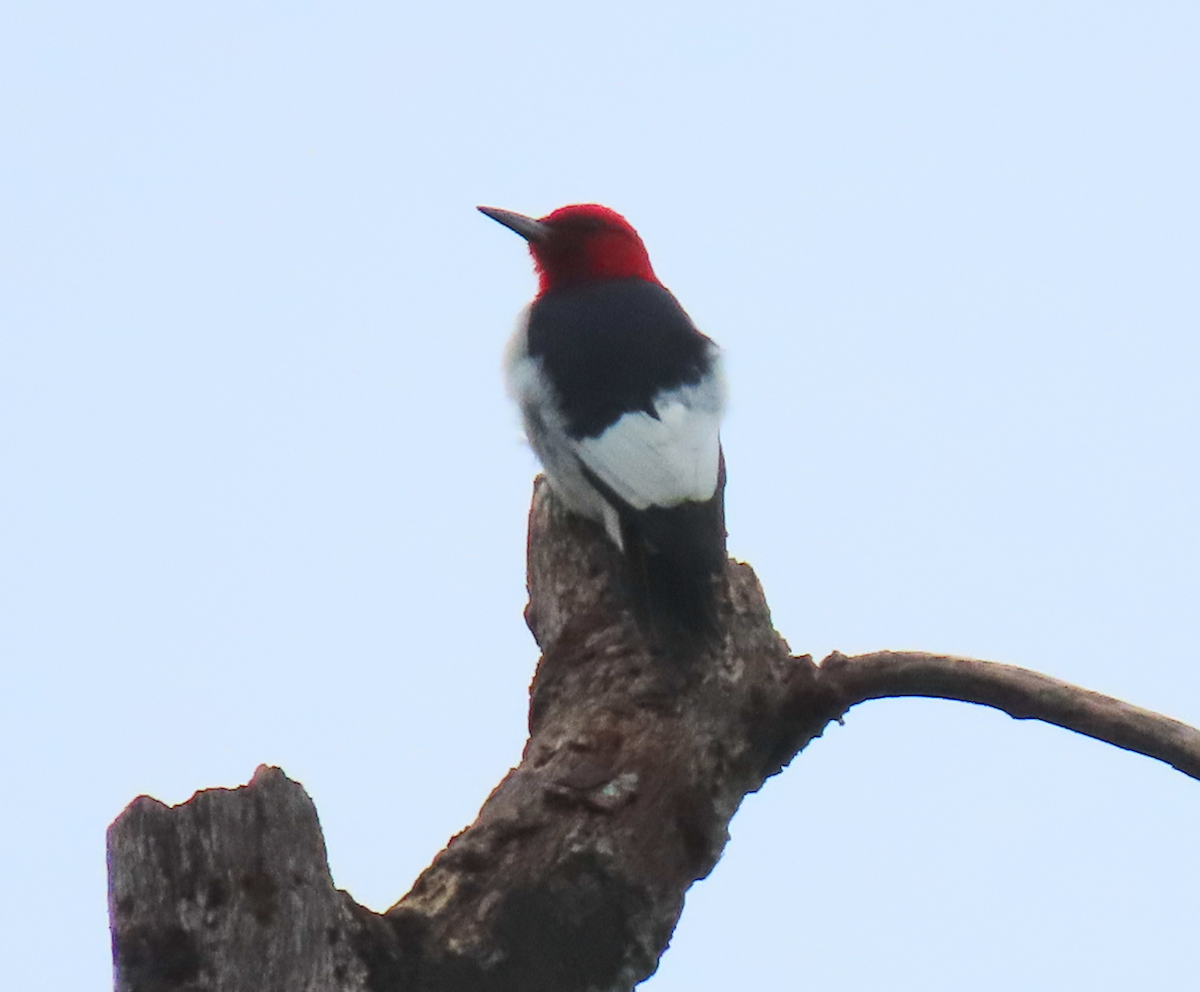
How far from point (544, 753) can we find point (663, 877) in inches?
12.7

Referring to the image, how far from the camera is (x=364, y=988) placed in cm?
251

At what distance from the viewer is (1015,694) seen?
276 centimetres

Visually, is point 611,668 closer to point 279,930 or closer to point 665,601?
point 665,601

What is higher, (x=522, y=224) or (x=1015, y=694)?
(x=522, y=224)

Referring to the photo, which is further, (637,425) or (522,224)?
(522,224)

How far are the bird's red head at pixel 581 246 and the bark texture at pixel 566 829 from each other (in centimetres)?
165

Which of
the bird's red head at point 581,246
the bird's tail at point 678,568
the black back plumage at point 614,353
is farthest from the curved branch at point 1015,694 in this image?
the bird's red head at point 581,246

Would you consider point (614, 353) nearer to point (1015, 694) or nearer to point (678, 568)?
point (678, 568)

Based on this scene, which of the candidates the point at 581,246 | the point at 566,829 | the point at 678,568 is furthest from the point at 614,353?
the point at 566,829

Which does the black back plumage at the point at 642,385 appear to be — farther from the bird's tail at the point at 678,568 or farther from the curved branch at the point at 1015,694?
the curved branch at the point at 1015,694

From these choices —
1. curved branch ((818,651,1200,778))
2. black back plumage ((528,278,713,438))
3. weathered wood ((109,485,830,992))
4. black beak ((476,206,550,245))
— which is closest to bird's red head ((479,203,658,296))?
black beak ((476,206,550,245))

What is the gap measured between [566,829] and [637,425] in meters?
1.14

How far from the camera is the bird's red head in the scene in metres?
4.97

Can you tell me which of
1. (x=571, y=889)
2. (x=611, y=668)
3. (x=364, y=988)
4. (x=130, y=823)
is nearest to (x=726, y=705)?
(x=611, y=668)
